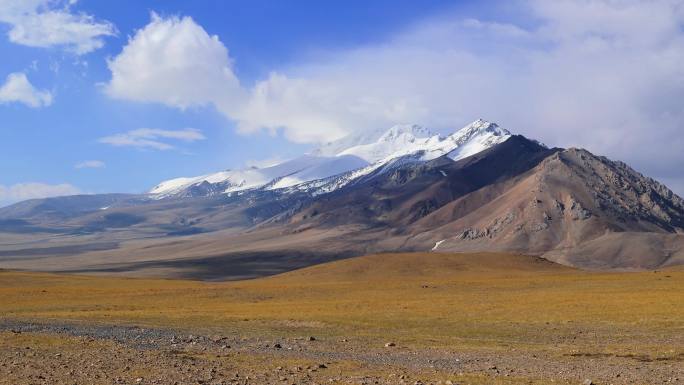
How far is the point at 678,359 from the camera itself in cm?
2597

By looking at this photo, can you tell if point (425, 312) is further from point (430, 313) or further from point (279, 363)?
point (279, 363)

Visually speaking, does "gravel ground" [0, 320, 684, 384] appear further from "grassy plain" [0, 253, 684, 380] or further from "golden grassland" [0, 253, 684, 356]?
"golden grassland" [0, 253, 684, 356]

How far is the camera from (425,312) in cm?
4844

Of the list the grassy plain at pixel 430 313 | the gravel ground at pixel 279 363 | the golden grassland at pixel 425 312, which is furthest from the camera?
the golden grassland at pixel 425 312

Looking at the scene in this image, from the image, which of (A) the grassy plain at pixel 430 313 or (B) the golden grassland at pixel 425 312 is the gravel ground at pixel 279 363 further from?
(B) the golden grassland at pixel 425 312

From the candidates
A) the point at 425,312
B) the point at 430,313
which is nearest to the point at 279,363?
the point at 430,313

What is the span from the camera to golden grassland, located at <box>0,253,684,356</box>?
33656 millimetres

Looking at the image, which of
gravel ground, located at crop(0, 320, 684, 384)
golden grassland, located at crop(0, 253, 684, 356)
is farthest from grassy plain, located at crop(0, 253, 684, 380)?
gravel ground, located at crop(0, 320, 684, 384)

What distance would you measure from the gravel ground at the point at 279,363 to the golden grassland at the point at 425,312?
3.31 meters

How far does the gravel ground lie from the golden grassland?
331 cm

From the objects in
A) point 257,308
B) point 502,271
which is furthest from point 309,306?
point 502,271

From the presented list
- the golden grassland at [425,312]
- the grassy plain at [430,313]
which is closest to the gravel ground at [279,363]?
the grassy plain at [430,313]

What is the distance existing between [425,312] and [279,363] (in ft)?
83.1

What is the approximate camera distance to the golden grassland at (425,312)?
33.7m
